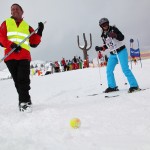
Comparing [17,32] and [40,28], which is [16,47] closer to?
[17,32]

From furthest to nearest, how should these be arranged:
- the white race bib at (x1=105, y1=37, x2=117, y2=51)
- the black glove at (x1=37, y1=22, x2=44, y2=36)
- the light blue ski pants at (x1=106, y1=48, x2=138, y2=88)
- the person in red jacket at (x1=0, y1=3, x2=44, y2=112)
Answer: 1. the white race bib at (x1=105, y1=37, x2=117, y2=51)
2. the light blue ski pants at (x1=106, y1=48, x2=138, y2=88)
3. the black glove at (x1=37, y1=22, x2=44, y2=36)
4. the person in red jacket at (x1=0, y1=3, x2=44, y2=112)

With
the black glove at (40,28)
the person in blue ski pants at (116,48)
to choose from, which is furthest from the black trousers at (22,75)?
the person in blue ski pants at (116,48)

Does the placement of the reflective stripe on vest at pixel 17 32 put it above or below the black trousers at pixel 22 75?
above

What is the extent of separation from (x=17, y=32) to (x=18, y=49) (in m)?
0.37

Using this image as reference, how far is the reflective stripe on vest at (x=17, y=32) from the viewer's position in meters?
4.38

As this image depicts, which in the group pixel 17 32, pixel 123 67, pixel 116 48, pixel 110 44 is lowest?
pixel 123 67

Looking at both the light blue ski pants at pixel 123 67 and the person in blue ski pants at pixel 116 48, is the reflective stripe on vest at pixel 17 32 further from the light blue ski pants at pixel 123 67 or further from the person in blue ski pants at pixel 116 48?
the light blue ski pants at pixel 123 67

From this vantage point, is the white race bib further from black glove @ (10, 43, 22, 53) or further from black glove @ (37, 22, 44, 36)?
black glove @ (10, 43, 22, 53)

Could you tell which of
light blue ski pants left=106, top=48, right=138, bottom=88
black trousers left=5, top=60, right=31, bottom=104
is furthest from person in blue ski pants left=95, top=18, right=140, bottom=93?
black trousers left=5, top=60, right=31, bottom=104

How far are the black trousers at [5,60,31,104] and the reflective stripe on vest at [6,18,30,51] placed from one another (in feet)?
0.99

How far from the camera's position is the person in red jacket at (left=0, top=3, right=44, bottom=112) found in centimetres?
433

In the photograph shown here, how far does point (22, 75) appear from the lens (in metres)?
4.36

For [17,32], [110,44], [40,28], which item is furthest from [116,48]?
[17,32]

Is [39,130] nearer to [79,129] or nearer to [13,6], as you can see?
[79,129]
